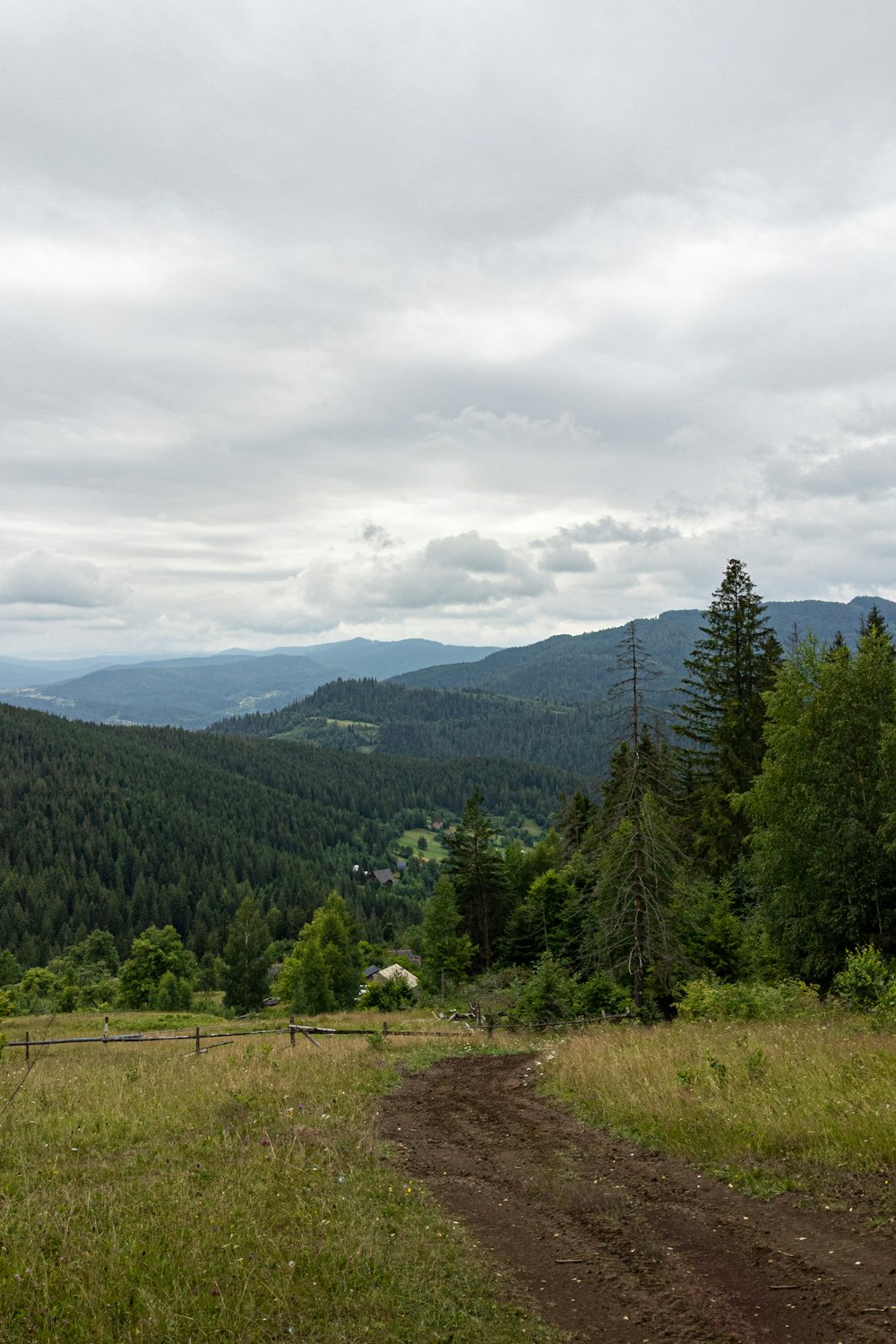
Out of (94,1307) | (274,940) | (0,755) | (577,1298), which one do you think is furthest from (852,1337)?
(0,755)

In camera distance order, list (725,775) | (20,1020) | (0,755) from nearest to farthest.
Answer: (725,775), (20,1020), (0,755)

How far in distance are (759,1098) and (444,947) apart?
4205 centimetres

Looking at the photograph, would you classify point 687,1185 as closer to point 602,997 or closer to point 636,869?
point 636,869

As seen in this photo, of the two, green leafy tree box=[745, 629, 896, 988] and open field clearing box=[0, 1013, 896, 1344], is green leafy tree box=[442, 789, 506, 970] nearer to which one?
green leafy tree box=[745, 629, 896, 988]

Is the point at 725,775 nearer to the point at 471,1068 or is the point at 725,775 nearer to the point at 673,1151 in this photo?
the point at 471,1068

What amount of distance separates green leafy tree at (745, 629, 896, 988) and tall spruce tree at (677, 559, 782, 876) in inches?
362

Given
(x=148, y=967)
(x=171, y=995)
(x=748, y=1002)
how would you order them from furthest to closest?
(x=148, y=967) → (x=171, y=995) → (x=748, y=1002)

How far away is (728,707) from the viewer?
37.0 m

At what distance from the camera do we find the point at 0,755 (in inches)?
7781

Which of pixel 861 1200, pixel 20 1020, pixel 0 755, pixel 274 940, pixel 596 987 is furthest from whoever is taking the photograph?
pixel 0 755

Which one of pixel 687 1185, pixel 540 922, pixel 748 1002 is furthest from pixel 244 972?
pixel 687 1185

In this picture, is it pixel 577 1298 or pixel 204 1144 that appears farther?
pixel 204 1144

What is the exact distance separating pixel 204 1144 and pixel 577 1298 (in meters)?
6.71

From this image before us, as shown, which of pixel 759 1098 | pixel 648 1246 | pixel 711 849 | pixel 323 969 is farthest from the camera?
pixel 323 969
